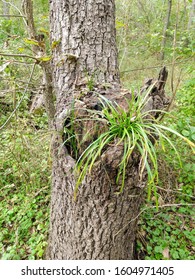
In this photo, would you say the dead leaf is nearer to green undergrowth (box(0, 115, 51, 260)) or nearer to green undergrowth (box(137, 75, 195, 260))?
green undergrowth (box(137, 75, 195, 260))

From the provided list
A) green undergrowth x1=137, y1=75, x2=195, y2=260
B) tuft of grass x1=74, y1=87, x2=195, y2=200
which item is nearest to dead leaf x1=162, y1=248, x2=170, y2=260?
green undergrowth x1=137, y1=75, x2=195, y2=260

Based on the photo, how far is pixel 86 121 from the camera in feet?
3.13

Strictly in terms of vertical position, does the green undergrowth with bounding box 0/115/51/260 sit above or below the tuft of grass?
below

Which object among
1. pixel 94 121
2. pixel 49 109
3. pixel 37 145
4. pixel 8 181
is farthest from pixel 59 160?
pixel 8 181

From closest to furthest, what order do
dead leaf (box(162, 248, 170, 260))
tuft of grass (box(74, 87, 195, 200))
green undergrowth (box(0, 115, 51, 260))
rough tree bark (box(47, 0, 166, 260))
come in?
tuft of grass (box(74, 87, 195, 200)) < rough tree bark (box(47, 0, 166, 260)) < dead leaf (box(162, 248, 170, 260)) < green undergrowth (box(0, 115, 51, 260))

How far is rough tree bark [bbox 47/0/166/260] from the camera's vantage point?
1.00m

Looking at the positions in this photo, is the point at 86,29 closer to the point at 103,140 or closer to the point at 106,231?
the point at 103,140

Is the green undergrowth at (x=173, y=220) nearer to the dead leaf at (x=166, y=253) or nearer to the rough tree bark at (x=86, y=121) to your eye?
the dead leaf at (x=166, y=253)

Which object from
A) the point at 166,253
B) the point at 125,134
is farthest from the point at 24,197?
the point at 125,134

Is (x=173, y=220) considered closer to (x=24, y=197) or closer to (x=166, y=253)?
(x=166, y=253)

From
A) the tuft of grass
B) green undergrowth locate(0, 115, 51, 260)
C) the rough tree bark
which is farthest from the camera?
green undergrowth locate(0, 115, 51, 260)

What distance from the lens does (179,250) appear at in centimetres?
167

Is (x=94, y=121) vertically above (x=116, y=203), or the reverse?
(x=94, y=121)
